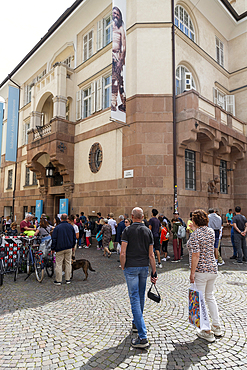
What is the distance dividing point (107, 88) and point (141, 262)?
45.1ft

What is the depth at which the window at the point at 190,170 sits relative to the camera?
13.8m

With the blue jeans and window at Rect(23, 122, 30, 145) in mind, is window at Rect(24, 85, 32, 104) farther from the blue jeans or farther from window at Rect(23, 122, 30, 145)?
the blue jeans

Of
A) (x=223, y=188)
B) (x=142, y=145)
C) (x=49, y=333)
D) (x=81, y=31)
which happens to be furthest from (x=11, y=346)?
(x=81, y=31)

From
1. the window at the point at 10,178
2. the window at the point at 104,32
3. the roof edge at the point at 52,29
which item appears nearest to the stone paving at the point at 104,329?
the window at the point at 104,32

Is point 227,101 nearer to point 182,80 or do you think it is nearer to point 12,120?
point 182,80

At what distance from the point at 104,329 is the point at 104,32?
16.6 meters

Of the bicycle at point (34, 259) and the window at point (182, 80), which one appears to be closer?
the bicycle at point (34, 259)

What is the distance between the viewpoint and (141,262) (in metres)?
3.62

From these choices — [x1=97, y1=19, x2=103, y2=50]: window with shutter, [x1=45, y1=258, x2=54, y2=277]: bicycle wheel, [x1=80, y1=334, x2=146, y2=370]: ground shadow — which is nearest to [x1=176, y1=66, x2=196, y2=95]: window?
[x1=97, y1=19, x2=103, y2=50]: window with shutter

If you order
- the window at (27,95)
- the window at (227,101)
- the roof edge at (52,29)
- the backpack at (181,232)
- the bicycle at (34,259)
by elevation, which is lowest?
the bicycle at (34,259)

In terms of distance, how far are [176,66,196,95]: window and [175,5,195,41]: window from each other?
2.24 meters

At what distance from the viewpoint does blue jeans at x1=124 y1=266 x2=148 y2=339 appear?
3469mm

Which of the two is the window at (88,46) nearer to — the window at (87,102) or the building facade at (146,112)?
the building facade at (146,112)

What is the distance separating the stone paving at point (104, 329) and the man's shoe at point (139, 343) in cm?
7
